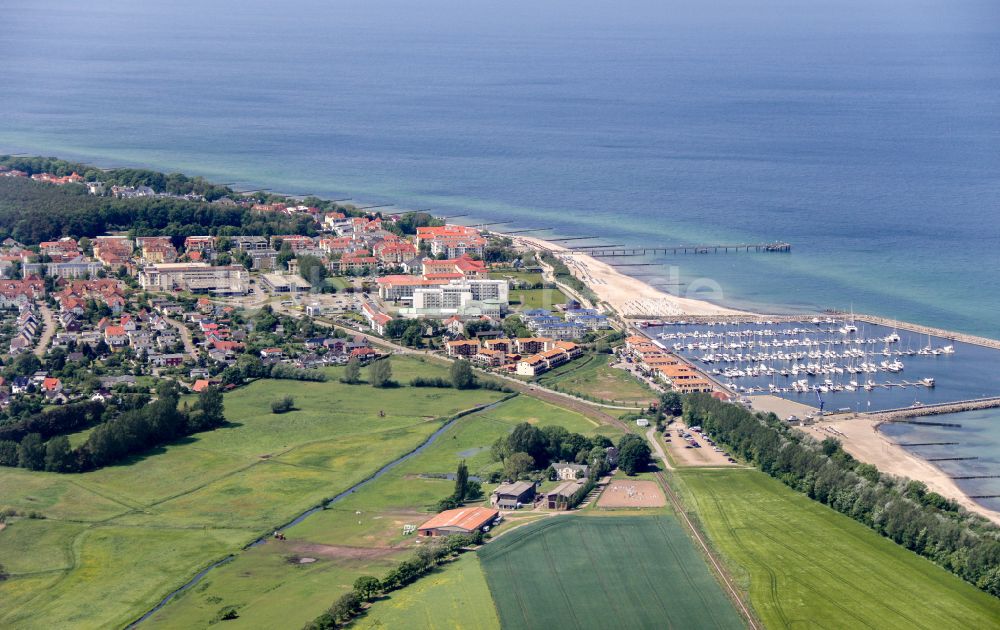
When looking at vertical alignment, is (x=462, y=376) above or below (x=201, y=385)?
above

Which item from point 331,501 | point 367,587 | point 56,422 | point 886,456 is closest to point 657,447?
point 886,456

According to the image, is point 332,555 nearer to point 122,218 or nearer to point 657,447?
point 657,447

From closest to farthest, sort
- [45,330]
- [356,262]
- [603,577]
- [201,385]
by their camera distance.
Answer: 1. [603,577]
2. [201,385]
3. [45,330]
4. [356,262]

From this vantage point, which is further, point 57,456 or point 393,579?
point 57,456

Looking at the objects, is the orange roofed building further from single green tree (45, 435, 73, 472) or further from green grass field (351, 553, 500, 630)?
single green tree (45, 435, 73, 472)

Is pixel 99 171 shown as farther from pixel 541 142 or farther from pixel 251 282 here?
pixel 541 142

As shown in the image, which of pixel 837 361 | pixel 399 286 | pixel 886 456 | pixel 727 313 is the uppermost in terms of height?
pixel 399 286

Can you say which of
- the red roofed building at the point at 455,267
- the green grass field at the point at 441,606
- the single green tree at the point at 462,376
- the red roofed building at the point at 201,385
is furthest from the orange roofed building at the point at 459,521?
the red roofed building at the point at 455,267
